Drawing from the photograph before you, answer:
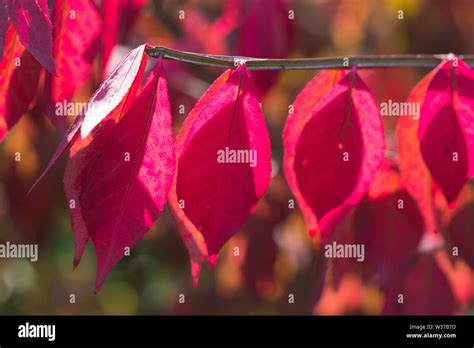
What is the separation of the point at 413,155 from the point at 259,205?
965 millimetres

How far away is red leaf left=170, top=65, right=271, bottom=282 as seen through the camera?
2.74 ft

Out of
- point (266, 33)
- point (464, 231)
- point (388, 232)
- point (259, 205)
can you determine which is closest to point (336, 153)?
point (388, 232)

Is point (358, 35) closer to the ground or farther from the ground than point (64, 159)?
farther from the ground

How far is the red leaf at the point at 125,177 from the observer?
31.0 inches

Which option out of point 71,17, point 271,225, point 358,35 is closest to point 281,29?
point 271,225

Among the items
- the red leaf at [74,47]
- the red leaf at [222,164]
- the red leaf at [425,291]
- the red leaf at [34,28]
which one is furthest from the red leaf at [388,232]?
the red leaf at [34,28]

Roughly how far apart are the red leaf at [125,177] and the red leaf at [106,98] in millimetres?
41

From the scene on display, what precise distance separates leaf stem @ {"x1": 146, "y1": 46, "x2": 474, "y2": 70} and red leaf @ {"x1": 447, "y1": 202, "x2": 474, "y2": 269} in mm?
484

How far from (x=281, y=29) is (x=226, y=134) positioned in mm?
876

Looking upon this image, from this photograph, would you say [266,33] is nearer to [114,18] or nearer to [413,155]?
[114,18]

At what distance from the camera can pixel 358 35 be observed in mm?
2791

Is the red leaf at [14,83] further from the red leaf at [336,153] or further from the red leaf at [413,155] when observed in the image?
the red leaf at [413,155]

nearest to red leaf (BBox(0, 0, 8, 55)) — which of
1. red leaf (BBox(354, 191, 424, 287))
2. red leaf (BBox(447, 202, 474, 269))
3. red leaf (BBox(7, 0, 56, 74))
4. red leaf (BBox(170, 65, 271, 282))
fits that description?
red leaf (BBox(7, 0, 56, 74))

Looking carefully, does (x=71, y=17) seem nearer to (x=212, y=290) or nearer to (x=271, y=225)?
(x=271, y=225)
